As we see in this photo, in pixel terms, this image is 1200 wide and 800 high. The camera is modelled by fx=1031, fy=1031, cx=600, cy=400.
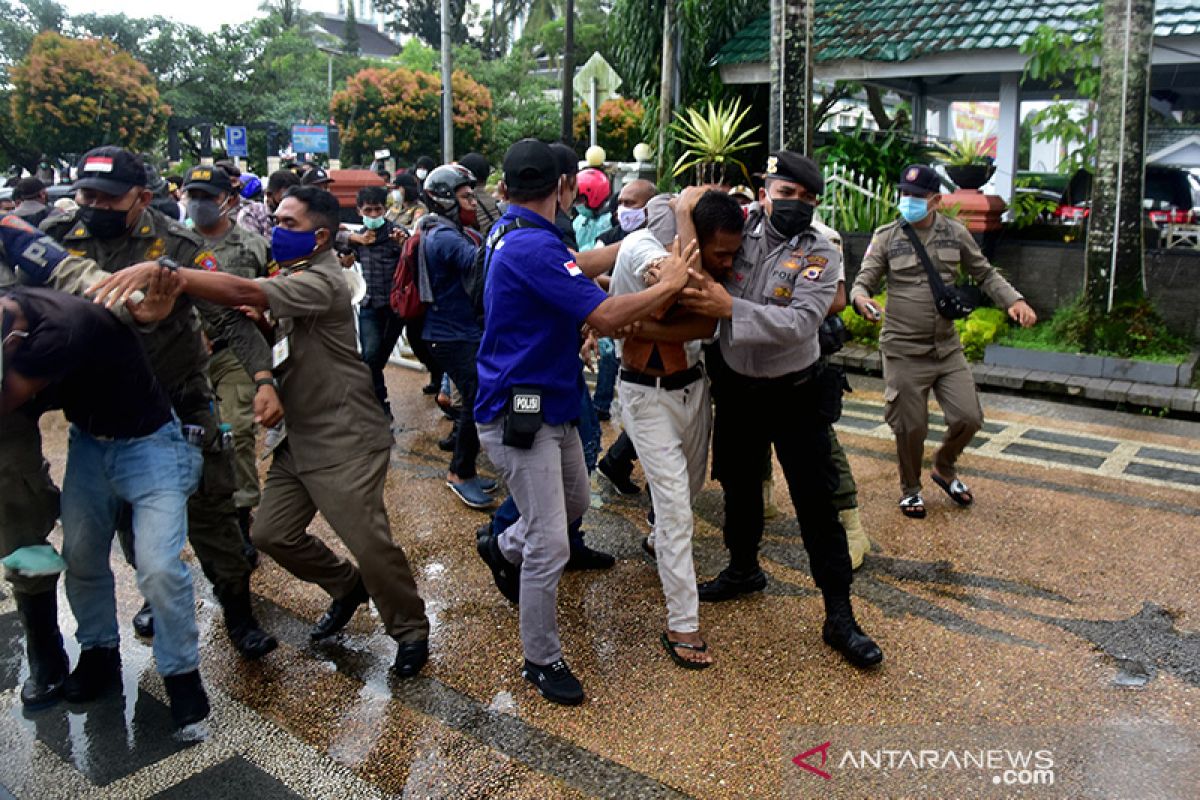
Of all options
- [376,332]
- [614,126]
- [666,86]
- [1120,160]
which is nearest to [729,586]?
[376,332]

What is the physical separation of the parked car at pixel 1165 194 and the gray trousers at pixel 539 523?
1111 centimetres

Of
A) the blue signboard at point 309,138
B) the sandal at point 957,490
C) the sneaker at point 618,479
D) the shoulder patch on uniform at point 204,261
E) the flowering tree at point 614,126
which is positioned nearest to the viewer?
the shoulder patch on uniform at point 204,261

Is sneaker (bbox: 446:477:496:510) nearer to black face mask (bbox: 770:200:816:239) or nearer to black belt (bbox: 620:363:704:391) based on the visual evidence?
black belt (bbox: 620:363:704:391)

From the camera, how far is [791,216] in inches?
159

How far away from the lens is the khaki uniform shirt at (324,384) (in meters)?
3.89

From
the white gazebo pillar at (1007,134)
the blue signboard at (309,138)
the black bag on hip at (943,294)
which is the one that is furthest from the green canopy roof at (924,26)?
the blue signboard at (309,138)

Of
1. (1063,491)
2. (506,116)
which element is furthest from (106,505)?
(506,116)

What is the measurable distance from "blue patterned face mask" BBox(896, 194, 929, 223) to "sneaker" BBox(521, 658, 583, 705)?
3.35 metres

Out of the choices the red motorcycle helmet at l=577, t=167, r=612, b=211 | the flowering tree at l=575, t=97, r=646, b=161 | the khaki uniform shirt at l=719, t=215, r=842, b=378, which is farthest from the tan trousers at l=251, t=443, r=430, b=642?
the flowering tree at l=575, t=97, r=646, b=161

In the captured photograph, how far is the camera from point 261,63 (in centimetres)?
4025

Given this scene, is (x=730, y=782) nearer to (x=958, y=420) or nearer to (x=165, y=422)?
(x=165, y=422)

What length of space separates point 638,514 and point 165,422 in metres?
2.85

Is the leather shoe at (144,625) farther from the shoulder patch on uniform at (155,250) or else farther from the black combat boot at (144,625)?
the shoulder patch on uniform at (155,250)

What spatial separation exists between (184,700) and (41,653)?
2.33ft
